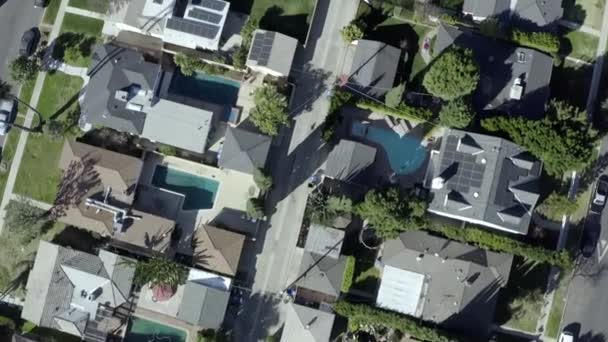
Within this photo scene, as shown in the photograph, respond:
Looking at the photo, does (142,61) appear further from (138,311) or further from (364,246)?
(364,246)

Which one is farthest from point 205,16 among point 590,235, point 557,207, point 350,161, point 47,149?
point 590,235

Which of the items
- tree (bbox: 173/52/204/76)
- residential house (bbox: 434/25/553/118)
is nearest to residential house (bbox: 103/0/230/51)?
tree (bbox: 173/52/204/76)

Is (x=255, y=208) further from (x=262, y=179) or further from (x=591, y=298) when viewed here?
(x=591, y=298)

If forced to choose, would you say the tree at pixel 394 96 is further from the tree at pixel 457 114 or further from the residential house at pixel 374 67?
the tree at pixel 457 114

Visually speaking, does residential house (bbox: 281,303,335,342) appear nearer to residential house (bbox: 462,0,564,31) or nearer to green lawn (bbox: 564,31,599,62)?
residential house (bbox: 462,0,564,31)

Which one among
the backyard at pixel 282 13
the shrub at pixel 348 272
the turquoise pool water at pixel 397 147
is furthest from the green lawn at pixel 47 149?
the shrub at pixel 348 272
